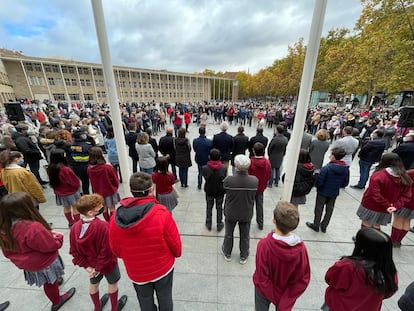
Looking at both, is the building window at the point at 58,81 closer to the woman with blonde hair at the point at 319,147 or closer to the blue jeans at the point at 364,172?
the woman with blonde hair at the point at 319,147

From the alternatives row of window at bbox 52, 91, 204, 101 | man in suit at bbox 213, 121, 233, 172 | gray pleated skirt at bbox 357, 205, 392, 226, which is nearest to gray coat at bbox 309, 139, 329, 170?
man in suit at bbox 213, 121, 233, 172

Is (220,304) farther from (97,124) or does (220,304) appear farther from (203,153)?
(97,124)

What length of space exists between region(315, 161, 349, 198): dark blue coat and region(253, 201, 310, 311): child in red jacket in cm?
230

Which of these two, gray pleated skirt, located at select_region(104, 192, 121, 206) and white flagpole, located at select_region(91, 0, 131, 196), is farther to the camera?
gray pleated skirt, located at select_region(104, 192, 121, 206)

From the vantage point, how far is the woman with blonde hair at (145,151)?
5.11m

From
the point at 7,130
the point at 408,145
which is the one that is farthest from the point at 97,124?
the point at 408,145

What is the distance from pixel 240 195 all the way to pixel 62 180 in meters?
3.30

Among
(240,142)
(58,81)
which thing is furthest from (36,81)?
(240,142)

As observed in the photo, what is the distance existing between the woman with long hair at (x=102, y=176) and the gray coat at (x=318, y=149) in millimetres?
5498

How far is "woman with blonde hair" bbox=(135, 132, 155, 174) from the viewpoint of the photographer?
16.8 ft

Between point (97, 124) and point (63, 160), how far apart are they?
26.3 feet

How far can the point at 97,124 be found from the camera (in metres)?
10.6

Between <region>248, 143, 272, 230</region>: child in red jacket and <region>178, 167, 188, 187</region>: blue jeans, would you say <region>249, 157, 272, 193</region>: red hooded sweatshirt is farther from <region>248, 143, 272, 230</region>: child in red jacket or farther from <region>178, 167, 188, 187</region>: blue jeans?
<region>178, 167, 188, 187</region>: blue jeans

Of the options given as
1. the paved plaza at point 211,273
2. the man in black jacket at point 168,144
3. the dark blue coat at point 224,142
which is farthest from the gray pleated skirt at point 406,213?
the man in black jacket at point 168,144
